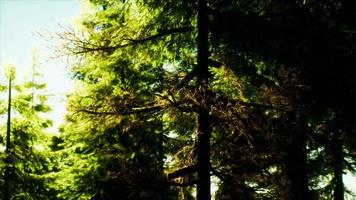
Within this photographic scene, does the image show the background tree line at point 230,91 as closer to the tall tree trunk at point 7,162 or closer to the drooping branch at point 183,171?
the drooping branch at point 183,171

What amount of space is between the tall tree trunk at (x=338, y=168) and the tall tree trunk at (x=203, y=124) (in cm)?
448

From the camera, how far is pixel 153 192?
21.2ft

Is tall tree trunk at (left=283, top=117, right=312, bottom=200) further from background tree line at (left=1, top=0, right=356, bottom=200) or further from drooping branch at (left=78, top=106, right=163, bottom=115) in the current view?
drooping branch at (left=78, top=106, right=163, bottom=115)

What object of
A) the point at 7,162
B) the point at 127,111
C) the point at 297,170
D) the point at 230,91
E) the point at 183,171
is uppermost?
the point at 230,91

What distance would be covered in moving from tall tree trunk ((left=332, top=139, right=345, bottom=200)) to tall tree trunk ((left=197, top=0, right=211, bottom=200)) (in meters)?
4.48

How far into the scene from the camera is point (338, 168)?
10398 mm

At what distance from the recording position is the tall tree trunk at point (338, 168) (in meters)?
9.48

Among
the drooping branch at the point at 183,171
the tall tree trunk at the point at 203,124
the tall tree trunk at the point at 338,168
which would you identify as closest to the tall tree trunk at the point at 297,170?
the tall tree trunk at the point at 338,168

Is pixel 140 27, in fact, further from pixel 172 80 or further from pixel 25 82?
pixel 25 82

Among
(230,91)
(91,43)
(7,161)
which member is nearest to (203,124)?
(230,91)

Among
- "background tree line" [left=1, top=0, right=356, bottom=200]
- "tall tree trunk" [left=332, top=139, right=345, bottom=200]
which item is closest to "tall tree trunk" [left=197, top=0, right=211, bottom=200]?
"background tree line" [left=1, top=0, right=356, bottom=200]

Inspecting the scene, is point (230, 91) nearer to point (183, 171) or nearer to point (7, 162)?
point (183, 171)

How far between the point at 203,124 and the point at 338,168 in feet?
19.3

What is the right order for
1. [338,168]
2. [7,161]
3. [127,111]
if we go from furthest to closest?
[7,161] → [338,168] → [127,111]
